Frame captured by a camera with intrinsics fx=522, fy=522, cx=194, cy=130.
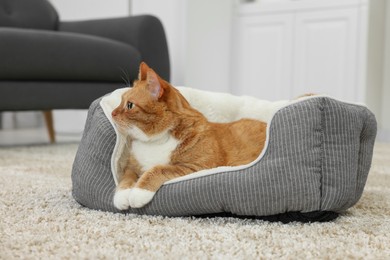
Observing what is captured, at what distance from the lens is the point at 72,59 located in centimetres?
254

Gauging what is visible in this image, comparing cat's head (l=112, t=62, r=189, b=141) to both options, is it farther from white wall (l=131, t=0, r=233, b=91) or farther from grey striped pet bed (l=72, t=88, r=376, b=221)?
white wall (l=131, t=0, r=233, b=91)

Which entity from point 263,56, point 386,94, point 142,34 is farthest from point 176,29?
point 386,94

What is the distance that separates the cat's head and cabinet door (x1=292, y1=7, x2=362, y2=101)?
2.51 metres

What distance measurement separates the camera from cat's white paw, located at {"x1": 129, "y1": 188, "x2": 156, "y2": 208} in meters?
1.07

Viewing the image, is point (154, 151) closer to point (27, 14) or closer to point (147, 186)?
point (147, 186)

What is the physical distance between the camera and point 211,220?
3.55 ft

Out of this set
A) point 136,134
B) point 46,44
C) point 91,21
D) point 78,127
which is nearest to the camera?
point 136,134

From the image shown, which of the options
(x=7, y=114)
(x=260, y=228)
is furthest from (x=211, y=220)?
(x=7, y=114)

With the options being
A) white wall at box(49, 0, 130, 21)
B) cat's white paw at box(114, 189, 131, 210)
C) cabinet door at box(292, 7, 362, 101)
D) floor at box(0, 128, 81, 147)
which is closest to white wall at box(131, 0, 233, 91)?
white wall at box(49, 0, 130, 21)

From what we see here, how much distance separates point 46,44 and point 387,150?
1839mm

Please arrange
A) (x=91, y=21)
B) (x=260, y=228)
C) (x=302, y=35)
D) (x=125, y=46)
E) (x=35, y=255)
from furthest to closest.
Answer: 1. (x=302, y=35)
2. (x=91, y=21)
3. (x=125, y=46)
4. (x=260, y=228)
5. (x=35, y=255)

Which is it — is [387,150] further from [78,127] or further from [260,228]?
[78,127]

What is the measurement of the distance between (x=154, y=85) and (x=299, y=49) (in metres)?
2.62

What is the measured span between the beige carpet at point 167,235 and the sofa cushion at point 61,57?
119 centimetres
